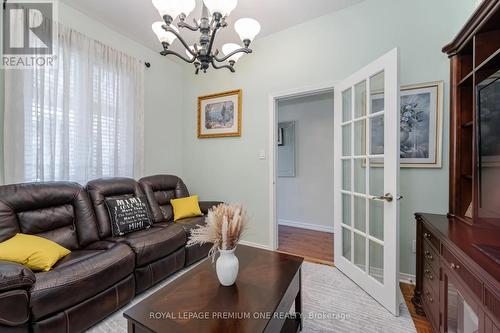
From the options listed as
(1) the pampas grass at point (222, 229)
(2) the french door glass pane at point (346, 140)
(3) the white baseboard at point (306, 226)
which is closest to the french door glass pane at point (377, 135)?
(2) the french door glass pane at point (346, 140)

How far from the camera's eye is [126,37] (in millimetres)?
2928

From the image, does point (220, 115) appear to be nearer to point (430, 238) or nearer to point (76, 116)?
point (76, 116)

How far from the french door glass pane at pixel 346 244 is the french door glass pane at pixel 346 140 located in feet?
2.74

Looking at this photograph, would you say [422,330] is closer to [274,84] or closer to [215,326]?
[215,326]

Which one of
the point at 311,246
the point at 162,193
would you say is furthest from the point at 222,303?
the point at 311,246

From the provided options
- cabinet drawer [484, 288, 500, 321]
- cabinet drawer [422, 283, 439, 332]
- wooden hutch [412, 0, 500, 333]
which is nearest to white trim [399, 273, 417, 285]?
wooden hutch [412, 0, 500, 333]

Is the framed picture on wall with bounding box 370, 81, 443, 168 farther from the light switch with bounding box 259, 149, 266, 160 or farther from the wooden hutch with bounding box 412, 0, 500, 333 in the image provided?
the light switch with bounding box 259, 149, 266, 160

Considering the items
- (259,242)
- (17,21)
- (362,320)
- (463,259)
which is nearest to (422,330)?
(362,320)

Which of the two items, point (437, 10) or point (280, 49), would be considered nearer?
point (437, 10)

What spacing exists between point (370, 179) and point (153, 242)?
208 cm

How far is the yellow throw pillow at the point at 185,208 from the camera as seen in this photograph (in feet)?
9.36

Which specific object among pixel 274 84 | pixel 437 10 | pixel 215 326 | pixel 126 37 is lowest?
pixel 215 326

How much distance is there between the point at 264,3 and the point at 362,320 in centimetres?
302

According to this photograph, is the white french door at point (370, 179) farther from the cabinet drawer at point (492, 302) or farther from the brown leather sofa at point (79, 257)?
the brown leather sofa at point (79, 257)
